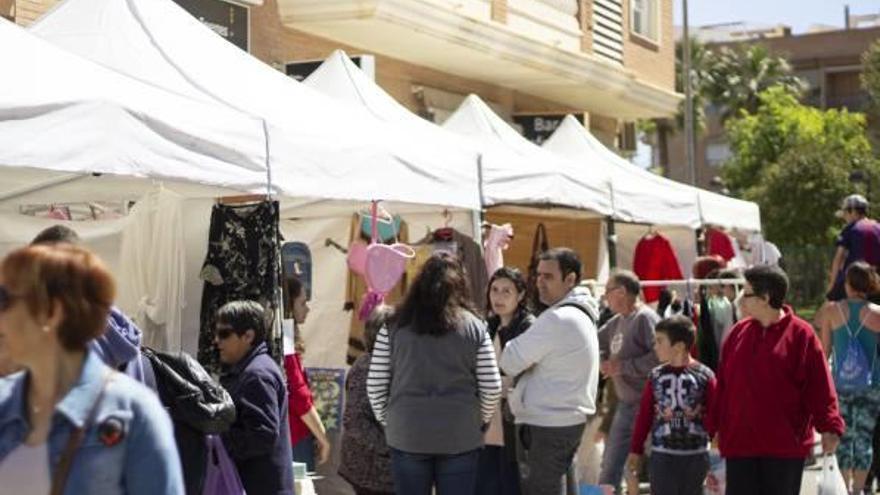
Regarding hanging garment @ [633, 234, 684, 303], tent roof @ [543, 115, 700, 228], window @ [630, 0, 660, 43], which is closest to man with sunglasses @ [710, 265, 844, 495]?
tent roof @ [543, 115, 700, 228]

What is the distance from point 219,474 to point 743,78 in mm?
74843

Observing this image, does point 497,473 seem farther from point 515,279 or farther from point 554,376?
point 515,279

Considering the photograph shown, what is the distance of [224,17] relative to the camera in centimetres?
1582

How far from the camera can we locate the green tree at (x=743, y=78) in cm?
7794

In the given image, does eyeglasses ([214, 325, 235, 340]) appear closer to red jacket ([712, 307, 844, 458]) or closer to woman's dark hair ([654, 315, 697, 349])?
red jacket ([712, 307, 844, 458])

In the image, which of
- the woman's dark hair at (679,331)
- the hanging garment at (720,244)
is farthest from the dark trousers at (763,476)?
the hanging garment at (720,244)

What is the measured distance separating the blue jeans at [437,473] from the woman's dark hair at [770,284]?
1.93 meters

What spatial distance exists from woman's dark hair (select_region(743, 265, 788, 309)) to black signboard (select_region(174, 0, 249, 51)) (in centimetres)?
797

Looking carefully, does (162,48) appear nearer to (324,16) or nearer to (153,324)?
(153,324)

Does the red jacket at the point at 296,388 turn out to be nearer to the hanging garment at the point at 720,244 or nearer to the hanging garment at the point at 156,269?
the hanging garment at the point at 156,269

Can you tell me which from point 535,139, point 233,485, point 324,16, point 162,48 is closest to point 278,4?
point 324,16

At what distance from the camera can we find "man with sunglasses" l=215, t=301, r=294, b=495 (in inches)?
267


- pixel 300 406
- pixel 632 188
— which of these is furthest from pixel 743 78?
pixel 300 406

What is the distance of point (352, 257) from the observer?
10.8 metres
